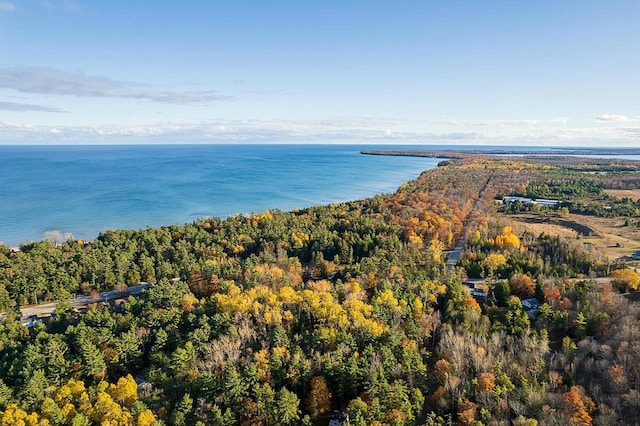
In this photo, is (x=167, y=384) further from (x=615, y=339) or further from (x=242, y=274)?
(x=615, y=339)

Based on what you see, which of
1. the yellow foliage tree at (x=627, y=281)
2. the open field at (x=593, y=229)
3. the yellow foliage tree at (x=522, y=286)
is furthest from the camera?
the open field at (x=593, y=229)

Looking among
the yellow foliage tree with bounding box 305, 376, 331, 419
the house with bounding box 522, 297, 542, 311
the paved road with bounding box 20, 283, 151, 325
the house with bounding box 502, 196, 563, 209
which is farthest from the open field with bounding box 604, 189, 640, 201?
the paved road with bounding box 20, 283, 151, 325

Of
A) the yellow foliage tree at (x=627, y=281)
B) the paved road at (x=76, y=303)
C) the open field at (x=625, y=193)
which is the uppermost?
the open field at (x=625, y=193)

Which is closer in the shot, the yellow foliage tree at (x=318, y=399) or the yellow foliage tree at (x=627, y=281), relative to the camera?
the yellow foliage tree at (x=318, y=399)

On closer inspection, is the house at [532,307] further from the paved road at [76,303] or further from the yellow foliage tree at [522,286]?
the paved road at [76,303]

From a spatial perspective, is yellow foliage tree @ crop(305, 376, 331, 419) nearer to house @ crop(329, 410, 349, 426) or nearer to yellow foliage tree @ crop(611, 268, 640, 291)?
house @ crop(329, 410, 349, 426)

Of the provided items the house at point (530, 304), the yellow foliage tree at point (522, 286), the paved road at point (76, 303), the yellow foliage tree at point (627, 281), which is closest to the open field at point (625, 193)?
the yellow foliage tree at point (627, 281)

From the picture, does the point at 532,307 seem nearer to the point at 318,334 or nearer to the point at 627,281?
the point at 627,281
